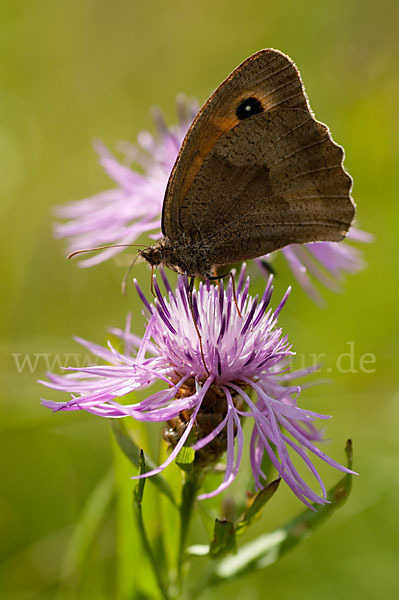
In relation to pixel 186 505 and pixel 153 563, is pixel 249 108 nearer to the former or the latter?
pixel 186 505

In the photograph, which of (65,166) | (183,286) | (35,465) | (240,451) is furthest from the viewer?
(65,166)

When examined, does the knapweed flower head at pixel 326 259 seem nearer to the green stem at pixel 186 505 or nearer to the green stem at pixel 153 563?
the green stem at pixel 186 505

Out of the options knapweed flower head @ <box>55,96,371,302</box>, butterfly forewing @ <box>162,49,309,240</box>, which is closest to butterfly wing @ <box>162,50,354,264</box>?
butterfly forewing @ <box>162,49,309,240</box>

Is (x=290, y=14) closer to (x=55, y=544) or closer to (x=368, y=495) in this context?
(x=368, y=495)

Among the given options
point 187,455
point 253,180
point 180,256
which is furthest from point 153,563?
point 253,180

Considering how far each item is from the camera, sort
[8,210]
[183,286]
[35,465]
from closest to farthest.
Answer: [183,286]
[35,465]
[8,210]

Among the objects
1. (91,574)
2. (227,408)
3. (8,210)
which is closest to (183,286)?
(227,408)

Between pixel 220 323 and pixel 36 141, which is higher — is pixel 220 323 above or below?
below
